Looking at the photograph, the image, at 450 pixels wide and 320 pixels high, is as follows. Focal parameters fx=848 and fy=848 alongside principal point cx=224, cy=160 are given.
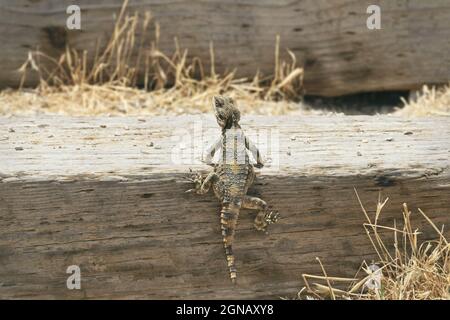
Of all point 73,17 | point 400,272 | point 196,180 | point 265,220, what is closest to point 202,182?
point 196,180

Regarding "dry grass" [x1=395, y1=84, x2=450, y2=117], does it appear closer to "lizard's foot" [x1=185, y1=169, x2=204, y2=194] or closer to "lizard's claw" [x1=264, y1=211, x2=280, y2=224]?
"lizard's claw" [x1=264, y1=211, x2=280, y2=224]

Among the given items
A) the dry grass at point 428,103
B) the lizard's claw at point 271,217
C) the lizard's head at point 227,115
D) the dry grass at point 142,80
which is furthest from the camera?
the dry grass at point 142,80

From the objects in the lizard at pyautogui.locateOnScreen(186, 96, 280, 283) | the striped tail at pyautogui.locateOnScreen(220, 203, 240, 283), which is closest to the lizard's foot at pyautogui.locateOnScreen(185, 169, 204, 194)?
the lizard at pyautogui.locateOnScreen(186, 96, 280, 283)

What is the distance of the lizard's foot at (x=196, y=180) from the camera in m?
4.31

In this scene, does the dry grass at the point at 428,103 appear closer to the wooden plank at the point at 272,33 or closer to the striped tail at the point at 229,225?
the wooden plank at the point at 272,33

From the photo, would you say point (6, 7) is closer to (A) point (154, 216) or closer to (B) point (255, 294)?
(A) point (154, 216)

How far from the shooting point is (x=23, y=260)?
4379mm

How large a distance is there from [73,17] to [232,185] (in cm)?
223

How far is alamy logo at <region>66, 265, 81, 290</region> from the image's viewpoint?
4402mm

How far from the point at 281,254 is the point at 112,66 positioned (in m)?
2.23

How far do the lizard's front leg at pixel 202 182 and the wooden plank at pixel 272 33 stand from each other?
1.89 meters

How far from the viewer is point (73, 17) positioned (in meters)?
5.91

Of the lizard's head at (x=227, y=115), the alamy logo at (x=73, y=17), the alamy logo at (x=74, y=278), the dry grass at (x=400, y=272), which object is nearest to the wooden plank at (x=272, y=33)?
the alamy logo at (x=73, y=17)

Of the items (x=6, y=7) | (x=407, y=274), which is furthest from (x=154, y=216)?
(x=6, y=7)
